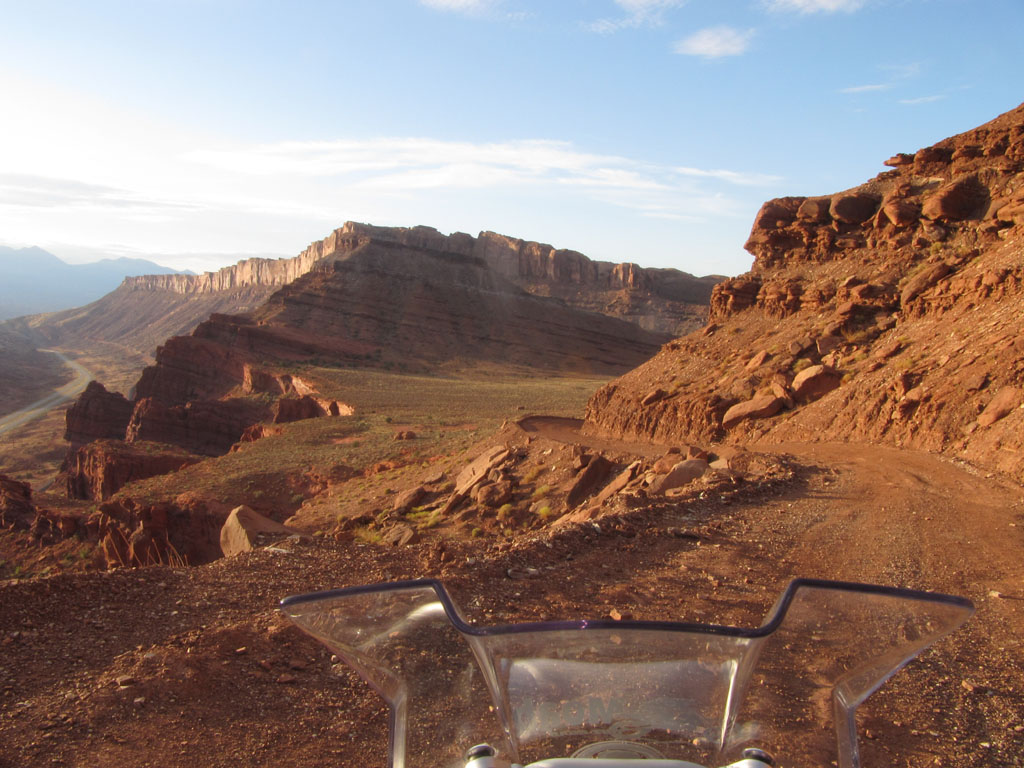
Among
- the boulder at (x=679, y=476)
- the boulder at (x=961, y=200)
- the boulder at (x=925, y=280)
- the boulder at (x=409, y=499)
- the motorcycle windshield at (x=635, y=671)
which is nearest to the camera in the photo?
the motorcycle windshield at (x=635, y=671)

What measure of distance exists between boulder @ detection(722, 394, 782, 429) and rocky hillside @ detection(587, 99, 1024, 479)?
27 mm

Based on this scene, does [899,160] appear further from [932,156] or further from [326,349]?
[326,349]

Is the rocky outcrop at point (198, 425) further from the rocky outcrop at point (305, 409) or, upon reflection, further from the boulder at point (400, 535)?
the boulder at point (400, 535)

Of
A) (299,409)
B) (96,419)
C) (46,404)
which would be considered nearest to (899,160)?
(299,409)

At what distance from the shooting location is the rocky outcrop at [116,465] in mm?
26359

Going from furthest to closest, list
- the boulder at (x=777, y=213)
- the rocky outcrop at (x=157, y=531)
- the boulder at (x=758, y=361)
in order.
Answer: the boulder at (x=777, y=213), the boulder at (x=758, y=361), the rocky outcrop at (x=157, y=531)

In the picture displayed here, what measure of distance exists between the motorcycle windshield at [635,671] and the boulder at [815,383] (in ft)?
39.7

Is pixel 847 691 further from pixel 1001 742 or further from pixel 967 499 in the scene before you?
pixel 967 499

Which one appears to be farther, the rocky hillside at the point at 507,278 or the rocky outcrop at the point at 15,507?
the rocky hillside at the point at 507,278

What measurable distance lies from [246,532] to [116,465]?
805 inches

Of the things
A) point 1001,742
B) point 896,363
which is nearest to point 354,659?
point 1001,742

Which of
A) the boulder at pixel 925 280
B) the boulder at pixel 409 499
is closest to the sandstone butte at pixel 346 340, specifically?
the boulder at pixel 409 499

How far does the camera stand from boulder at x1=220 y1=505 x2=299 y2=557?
899 centimetres

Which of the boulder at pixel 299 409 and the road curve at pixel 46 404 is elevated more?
the boulder at pixel 299 409
